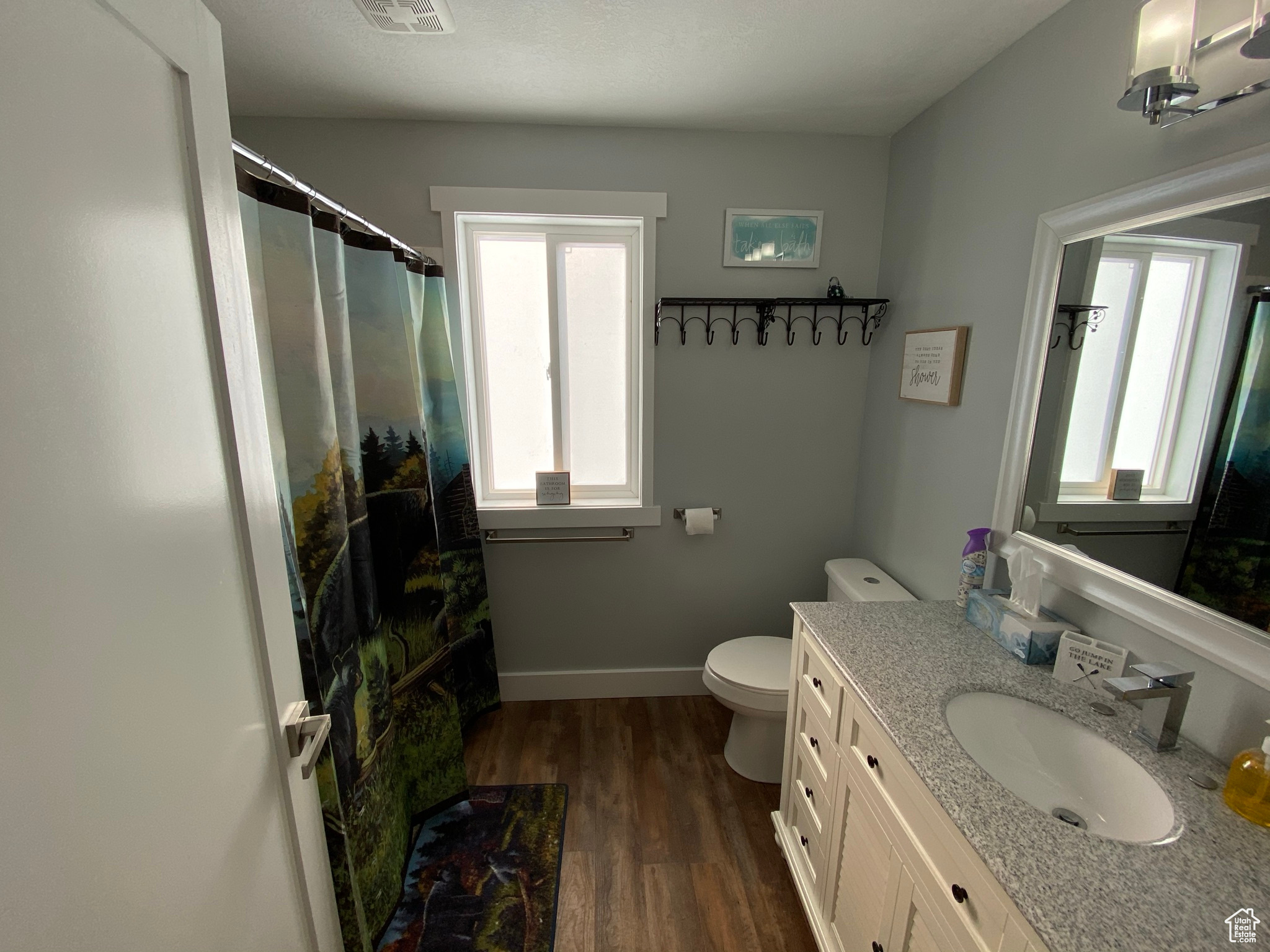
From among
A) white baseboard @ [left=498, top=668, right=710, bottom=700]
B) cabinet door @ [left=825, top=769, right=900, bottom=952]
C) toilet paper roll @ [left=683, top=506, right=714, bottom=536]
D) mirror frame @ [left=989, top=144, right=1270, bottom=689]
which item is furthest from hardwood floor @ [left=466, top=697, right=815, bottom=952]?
mirror frame @ [left=989, top=144, right=1270, bottom=689]

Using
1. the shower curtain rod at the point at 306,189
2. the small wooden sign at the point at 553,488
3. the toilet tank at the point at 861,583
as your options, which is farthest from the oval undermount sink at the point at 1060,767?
the shower curtain rod at the point at 306,189

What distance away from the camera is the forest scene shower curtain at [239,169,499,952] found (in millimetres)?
1113

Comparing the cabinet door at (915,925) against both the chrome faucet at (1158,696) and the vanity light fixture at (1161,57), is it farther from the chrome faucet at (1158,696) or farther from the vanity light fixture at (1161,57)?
the vanity light fixture at (1161,57)

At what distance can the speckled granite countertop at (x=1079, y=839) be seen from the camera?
68 cm

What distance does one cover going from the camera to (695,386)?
2154 millimetres

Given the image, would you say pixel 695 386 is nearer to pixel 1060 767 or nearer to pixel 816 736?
pixel 816 736

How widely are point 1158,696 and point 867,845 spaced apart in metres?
0.64

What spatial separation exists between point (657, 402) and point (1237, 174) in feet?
5.21

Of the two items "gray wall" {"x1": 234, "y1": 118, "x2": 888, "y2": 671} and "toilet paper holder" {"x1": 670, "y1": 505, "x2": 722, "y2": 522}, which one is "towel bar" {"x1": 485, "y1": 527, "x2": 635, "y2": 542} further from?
"toilet paper holder" {"x1": 670, "y1": 505, "x2": 722, "y2": 522}

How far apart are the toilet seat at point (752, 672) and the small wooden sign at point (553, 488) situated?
0.89 metres

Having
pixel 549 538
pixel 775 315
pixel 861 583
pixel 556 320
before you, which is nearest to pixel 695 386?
pixel 775 315

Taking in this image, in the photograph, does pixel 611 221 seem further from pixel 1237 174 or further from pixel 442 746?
pixel 442 746

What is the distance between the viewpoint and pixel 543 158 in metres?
1.95

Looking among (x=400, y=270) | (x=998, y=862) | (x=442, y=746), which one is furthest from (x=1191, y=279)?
(x=442, y=746)
